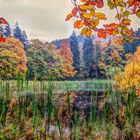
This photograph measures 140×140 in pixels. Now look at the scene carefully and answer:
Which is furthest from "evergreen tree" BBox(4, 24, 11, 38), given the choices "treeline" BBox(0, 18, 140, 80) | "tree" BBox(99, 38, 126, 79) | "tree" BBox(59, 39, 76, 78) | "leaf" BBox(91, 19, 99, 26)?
"leaf" BBox(91, 19, 99, 26)

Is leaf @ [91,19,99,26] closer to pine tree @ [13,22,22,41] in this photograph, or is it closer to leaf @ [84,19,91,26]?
leaf @ [84,19,91,26]

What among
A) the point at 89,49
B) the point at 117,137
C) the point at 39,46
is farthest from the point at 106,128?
the point at 89,49

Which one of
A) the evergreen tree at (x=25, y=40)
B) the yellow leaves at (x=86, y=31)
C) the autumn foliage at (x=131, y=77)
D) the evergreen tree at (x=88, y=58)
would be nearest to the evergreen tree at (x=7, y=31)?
the evergreen tree at (x=25, y=40)

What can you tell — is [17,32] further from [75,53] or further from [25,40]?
[75,53]

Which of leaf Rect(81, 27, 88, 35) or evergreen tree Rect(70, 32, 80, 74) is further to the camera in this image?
evergreen tree Rect(70, 32, 80, 74)

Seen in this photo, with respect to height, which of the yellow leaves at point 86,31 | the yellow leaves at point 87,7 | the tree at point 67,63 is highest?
the tree at point 67,63

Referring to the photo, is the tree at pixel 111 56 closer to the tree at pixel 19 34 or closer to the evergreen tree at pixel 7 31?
the tree at pixel 19 34

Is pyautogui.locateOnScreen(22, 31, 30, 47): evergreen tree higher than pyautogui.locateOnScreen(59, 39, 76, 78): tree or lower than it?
higher

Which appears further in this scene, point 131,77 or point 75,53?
point 75,53

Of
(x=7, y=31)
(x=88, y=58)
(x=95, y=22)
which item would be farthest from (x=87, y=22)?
(x=88, y=58)

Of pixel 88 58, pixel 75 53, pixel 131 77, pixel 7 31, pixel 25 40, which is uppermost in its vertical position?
pixel 7 31

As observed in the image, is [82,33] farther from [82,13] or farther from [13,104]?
[13,104]

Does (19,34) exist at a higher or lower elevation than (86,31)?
higher

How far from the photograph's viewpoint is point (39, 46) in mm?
51688
